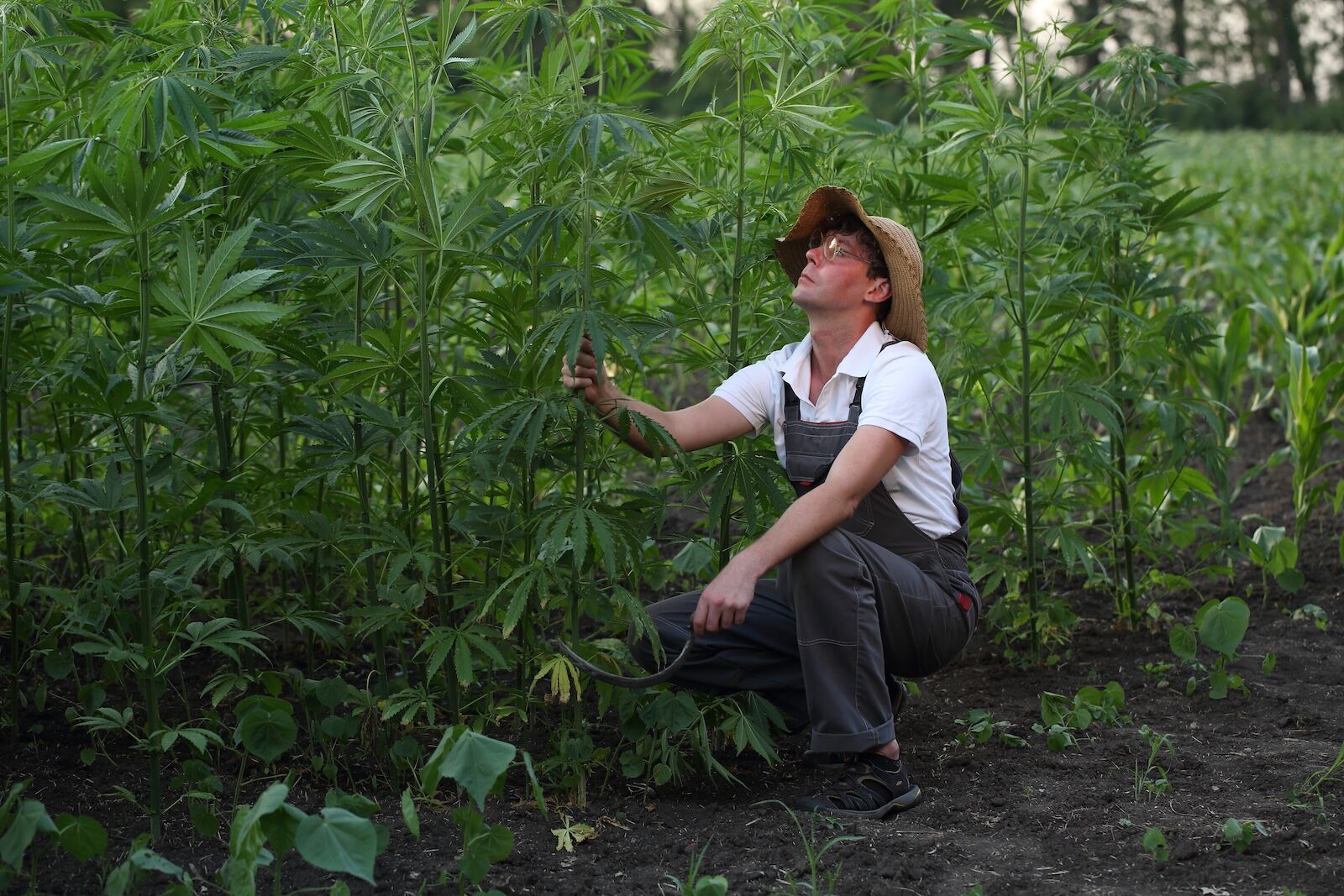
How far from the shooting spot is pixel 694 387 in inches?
259

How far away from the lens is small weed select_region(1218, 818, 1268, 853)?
2430mm

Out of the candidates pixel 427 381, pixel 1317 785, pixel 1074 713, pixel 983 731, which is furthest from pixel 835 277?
pixel 1317 785

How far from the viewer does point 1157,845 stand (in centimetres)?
242

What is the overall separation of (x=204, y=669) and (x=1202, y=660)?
2.78 meters

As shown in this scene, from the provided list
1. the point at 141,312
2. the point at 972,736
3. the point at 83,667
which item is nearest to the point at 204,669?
the point at 83,667

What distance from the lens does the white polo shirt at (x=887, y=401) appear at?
8.83 feet

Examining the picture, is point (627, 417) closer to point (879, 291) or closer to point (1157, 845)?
point (879, 291)

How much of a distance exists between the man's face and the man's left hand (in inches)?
24.6

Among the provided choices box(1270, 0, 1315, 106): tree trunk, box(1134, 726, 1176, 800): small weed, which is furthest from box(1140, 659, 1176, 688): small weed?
→ box(1270, 0, 1315, 106): tree trunk

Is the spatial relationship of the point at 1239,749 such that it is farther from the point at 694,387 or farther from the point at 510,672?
the point at 694,387

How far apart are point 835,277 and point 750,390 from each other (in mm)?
311

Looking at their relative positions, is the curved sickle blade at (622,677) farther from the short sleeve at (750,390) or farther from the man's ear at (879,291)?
the man's ear at (879,291)

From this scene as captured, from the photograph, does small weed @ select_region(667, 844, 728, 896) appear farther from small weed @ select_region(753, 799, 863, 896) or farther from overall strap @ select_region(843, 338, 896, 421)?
overall strap @ select_region(843, 338, 896, 421)

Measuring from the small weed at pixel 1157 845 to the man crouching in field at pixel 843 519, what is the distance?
1.63 ft
